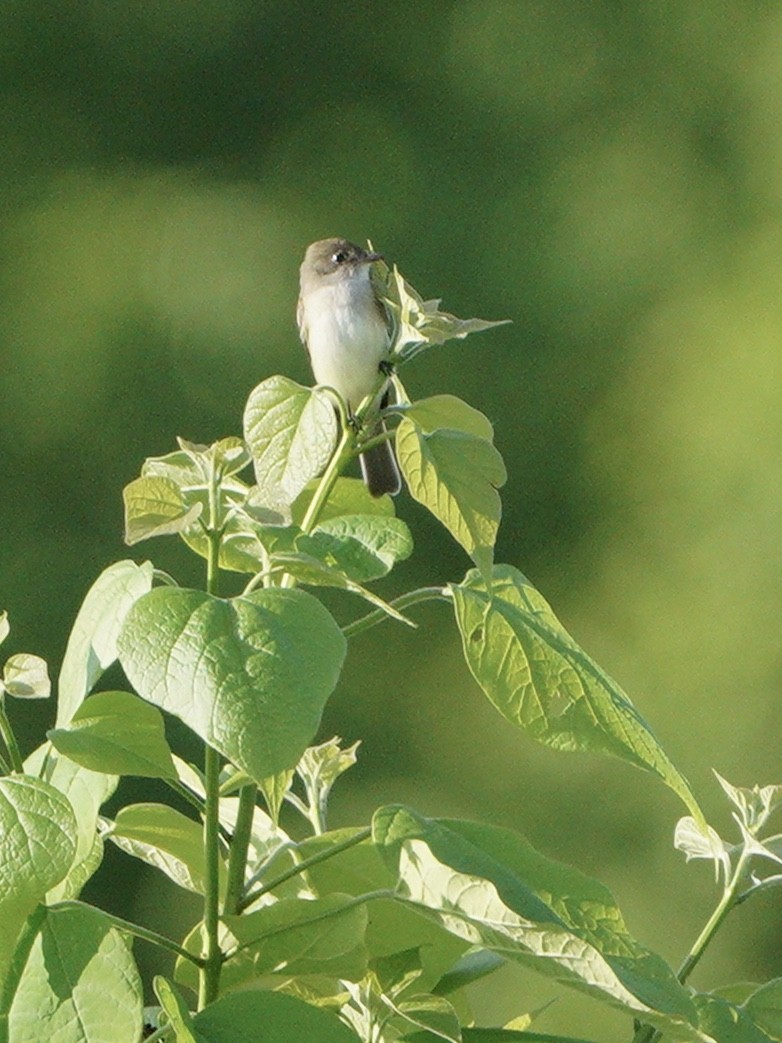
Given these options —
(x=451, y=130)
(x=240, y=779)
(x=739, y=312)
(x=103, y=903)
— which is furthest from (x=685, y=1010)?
(x=451, y=130)

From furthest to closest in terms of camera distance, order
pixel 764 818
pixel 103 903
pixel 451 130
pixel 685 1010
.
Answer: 1. pixel 451 130
2. pixel 103 903
3. pixel 764 818
4. pixel 685 1010

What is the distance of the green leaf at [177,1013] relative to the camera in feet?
2.19

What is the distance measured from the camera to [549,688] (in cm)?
81

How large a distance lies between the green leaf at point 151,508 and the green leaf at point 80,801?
0.32 feet

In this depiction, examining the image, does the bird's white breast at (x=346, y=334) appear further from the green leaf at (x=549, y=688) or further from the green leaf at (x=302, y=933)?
the green leaf at (x=302, y=933)

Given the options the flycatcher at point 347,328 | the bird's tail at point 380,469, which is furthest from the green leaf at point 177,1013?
the bird's tail at point 380,469

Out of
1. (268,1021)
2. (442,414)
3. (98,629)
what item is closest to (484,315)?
(442,414)

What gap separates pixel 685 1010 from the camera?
67 cm

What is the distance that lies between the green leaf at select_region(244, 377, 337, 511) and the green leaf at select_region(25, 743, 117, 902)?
14 centimetres

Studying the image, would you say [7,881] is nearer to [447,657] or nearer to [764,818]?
[764,818]

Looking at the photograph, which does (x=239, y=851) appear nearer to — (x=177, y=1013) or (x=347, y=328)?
(x=177, y=1013)

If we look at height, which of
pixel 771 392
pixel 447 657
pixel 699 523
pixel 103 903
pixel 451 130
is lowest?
pixel 103 903

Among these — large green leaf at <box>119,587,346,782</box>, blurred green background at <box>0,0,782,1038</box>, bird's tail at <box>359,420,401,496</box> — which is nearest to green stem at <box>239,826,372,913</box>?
large green leaf at <box>119,587,346,782</box>

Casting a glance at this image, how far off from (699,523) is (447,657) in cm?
66
